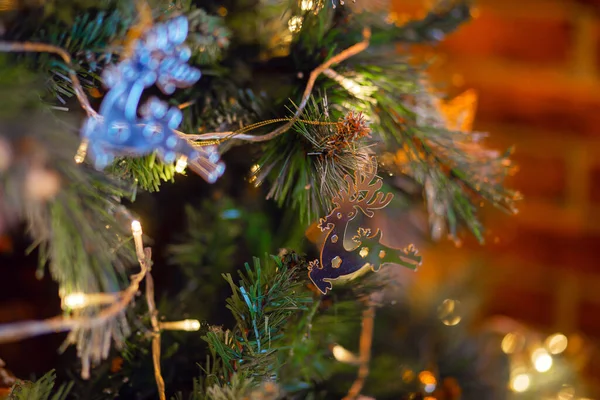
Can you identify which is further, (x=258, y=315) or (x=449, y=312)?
(x=449, y=312)

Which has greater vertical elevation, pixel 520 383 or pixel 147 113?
pixel 147 113

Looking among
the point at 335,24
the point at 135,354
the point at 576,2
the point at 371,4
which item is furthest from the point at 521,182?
the point at 135,354

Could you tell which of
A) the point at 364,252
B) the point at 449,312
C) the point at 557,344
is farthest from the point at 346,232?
the point at 557,344

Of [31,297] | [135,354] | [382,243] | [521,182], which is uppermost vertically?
[382,243]

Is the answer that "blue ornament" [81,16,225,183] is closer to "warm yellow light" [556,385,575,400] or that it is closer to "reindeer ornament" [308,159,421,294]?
"reindeer ornament" [308,159,421,294]

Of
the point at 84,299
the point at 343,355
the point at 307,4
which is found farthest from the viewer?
the point at 343,355

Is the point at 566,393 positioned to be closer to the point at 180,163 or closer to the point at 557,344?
the point at 557,344

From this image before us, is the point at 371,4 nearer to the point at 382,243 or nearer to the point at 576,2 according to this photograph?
the point at 382,243
